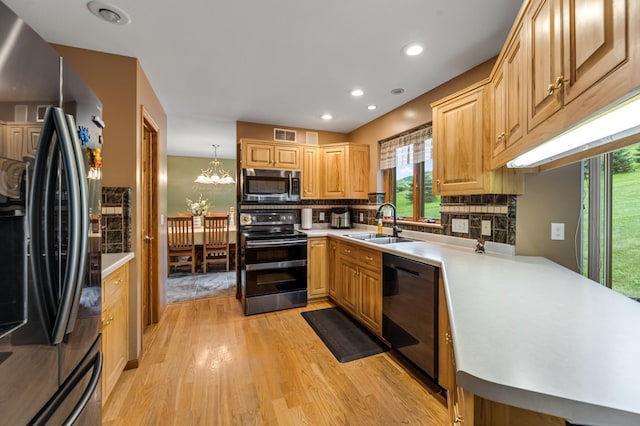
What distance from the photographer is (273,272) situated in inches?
130

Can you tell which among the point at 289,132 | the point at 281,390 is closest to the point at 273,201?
the point at 289,132

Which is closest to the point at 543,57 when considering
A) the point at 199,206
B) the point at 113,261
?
the point at 113,261

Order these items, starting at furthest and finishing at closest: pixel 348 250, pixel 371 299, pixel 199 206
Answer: pixel 199 206 → pixel 348 250 → pixel 371 299

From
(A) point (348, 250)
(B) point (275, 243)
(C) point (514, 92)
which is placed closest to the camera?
(C) point (514, 92)

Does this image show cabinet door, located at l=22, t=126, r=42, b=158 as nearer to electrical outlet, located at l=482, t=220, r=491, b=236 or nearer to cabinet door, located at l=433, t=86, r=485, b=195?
cabinet door, located at l=433, t=86, r=485, b=195

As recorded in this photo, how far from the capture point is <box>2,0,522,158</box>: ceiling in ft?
5.31

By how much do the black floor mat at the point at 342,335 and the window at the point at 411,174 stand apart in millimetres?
1404

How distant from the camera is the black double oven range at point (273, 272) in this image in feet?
10.4

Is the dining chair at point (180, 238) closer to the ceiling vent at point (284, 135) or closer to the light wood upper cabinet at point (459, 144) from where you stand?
the ceiling vent at point (284, 135)

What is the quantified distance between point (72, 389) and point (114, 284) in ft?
3.40

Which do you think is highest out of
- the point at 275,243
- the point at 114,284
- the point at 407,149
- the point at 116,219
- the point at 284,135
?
the point at 284,135

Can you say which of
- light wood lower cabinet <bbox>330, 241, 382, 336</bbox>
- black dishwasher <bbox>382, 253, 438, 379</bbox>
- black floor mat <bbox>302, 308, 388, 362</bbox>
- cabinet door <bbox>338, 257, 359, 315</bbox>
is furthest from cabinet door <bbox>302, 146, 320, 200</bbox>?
black dishwasher <bbox>382, 253, 438, 379</bbox>

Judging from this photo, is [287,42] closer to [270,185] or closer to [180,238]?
[270,185]

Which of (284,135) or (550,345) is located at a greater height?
(284,135)
